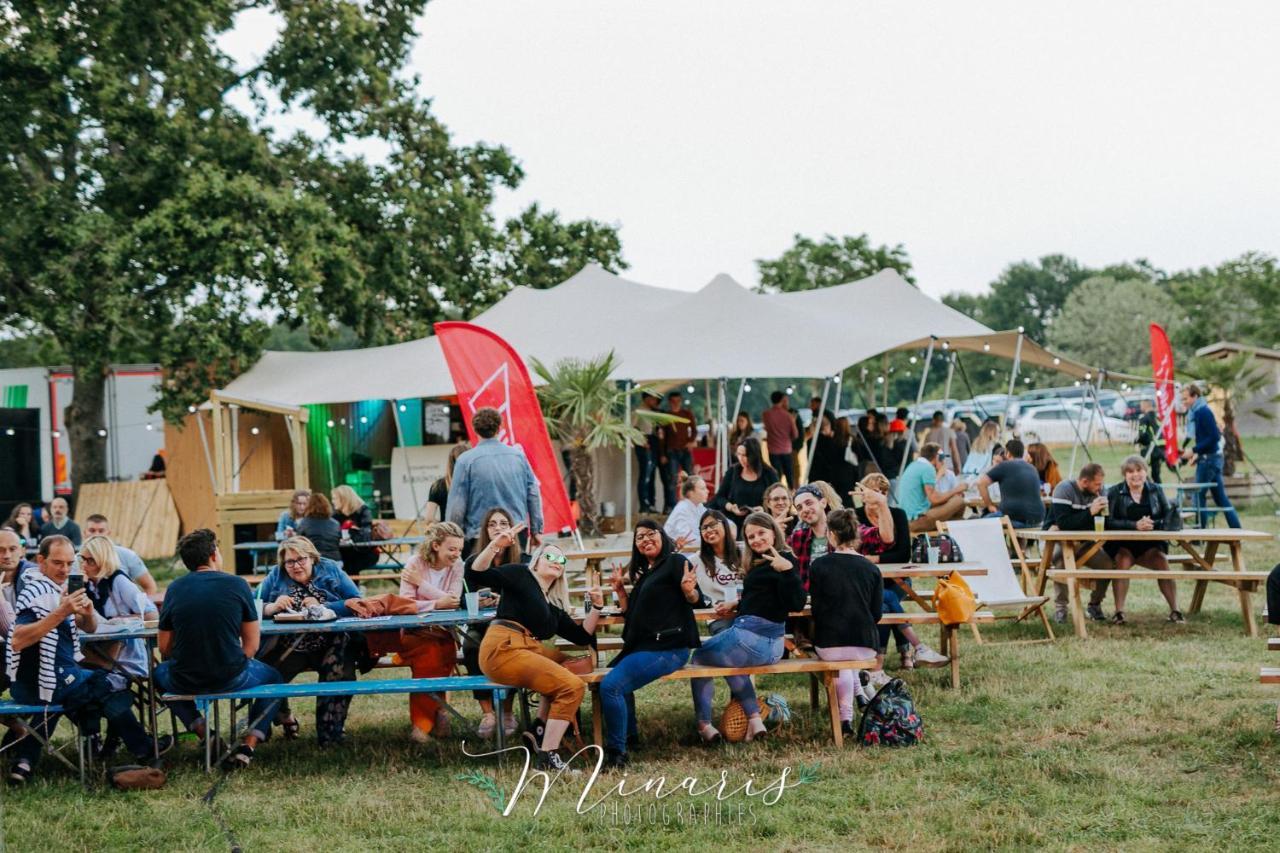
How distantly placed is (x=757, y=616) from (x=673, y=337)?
843 centimetres

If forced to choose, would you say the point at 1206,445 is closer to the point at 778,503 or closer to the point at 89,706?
the point at 778,503

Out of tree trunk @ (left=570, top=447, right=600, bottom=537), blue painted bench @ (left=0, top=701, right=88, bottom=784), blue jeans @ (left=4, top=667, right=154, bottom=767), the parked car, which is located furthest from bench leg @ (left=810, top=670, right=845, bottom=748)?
the parked car

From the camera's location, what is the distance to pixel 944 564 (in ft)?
25.8

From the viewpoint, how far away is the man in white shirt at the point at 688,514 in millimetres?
8805

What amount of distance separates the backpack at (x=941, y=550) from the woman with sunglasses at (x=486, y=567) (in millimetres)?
2493

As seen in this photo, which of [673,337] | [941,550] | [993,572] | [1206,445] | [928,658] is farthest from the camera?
[673,337]

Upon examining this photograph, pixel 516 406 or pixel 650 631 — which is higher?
pixel 516 406

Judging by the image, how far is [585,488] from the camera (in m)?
14.5

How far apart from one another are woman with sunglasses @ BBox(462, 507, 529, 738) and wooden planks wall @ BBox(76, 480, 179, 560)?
11.2 meters

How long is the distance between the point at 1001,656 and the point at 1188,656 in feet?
3.34

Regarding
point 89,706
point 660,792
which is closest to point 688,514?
point 660,792

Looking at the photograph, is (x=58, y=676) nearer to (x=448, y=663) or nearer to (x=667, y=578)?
(x=448, y=663)

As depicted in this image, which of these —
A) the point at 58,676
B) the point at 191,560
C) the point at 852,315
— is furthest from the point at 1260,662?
the point at 852,315

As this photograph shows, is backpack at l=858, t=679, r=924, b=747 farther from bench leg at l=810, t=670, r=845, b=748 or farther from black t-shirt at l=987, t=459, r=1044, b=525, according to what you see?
black t-shirt at l=987, t=459, r=1044, b=525
